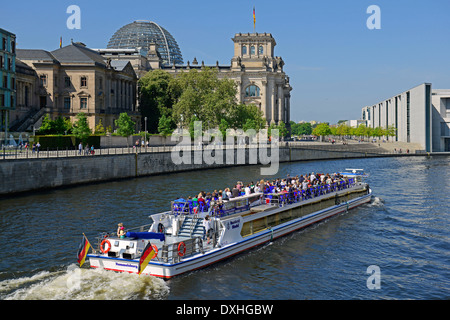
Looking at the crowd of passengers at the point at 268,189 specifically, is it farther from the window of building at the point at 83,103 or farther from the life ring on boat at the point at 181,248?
the window of building at the point at 83,103

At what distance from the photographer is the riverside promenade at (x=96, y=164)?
149 ft

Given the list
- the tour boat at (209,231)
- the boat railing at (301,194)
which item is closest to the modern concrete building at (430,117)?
the boat railing at (301,194)

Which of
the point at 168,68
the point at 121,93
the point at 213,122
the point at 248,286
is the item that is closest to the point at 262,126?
the point at 213,122

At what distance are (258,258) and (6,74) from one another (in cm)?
6019

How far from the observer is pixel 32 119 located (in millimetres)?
83938

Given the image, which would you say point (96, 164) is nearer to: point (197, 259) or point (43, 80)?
point (197, 259)

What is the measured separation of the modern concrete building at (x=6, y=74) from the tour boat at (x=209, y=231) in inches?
2027

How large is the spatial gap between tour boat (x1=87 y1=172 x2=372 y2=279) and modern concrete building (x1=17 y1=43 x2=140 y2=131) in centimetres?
6725

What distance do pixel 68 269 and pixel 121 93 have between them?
89.8 m

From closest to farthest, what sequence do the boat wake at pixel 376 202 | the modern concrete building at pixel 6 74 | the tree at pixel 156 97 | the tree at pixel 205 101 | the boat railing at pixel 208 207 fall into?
the boat railing at pixel 208 207 → the boat wake at pixel 376 202 → the modern concrete building at pixel 6 74 → the tree at pixel 205 101 → the tree at pixel 156 97

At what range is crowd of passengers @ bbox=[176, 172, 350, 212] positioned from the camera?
27.6 meters

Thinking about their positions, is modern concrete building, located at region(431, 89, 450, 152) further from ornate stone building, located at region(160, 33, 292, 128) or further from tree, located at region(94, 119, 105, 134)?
tree, located at region(94, 119, 105, 134)

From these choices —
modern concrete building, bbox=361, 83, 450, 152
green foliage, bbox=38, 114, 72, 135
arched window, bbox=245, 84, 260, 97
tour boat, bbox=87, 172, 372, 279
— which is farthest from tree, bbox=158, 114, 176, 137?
modern concrete building, bbox=361, 83, 450, 152
